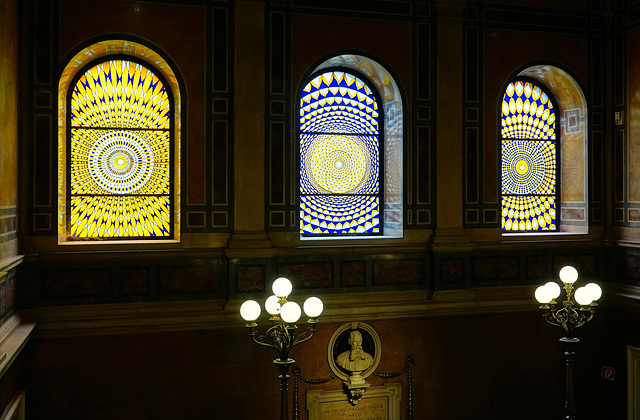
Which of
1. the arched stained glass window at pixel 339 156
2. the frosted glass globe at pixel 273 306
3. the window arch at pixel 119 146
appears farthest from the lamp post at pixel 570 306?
the window arch at pixel 119 146

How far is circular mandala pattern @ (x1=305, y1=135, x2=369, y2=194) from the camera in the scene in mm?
8672

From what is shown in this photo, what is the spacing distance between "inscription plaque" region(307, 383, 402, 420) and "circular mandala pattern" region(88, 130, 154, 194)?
11.4 ft

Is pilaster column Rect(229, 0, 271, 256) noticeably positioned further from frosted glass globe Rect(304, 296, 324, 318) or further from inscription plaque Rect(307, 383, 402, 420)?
inscription plaque Rect(307, 383, 402, 420)

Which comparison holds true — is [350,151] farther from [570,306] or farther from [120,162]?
[570,306]

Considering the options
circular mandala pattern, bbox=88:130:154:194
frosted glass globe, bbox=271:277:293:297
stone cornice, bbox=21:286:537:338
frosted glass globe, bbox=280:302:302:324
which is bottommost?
stone cornice, bbox=21:286:537:338

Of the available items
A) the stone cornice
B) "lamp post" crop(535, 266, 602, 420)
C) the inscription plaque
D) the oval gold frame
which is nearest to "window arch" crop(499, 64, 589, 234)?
the stone cornice

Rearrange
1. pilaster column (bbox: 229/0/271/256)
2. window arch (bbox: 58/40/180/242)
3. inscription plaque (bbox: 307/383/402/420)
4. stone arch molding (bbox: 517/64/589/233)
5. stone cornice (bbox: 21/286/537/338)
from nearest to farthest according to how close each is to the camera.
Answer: stone cornice (bbox: 21/286/537/338), window arch (bbox: 58/40/180/242), pilaster column (bbox: 229/0/271/256), inscription plaque (bbox: 307/383/402/420), stone arch molding (bbox: 517/64/589/233)

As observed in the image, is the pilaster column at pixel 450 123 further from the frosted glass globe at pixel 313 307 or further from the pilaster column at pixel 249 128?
the frosted glass globe at pixel 313 307

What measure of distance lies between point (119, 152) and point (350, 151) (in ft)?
9.95

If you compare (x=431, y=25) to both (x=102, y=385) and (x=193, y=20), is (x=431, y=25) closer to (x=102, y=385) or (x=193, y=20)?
(x=193, y=20)

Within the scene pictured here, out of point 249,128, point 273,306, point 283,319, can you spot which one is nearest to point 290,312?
point 283,319

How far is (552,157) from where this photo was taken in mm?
9719

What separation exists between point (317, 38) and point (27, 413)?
18.5 feet

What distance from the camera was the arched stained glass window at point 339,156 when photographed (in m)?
8.63
